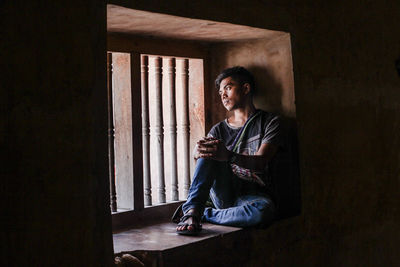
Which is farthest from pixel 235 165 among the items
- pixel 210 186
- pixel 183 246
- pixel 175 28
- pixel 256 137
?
pixel 175 28

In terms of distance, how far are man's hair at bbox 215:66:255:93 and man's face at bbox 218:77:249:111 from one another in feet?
0.08

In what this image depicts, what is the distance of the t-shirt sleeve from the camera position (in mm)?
3400

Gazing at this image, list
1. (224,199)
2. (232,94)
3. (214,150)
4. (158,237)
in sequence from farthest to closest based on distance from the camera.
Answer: (232,94) < (224,199) < (214,150) < (158,237)

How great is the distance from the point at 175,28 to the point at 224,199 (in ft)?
3.67

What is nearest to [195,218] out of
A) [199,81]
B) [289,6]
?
[199,81]

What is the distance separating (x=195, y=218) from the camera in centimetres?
320

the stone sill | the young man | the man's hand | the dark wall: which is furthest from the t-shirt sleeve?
the dark wall

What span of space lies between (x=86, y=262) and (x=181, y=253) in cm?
60

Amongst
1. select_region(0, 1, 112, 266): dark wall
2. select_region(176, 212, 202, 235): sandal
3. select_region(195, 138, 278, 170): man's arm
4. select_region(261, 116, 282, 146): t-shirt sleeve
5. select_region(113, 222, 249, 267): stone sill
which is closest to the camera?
select_region(0, 1, 112, 266): dark wall

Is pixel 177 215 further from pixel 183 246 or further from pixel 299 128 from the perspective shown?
pixel 299 128

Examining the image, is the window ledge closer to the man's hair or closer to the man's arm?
the man's arm

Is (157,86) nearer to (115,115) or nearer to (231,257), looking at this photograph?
(115,115)

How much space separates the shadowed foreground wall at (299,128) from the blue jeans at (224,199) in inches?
5.6

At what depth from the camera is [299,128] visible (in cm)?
357
